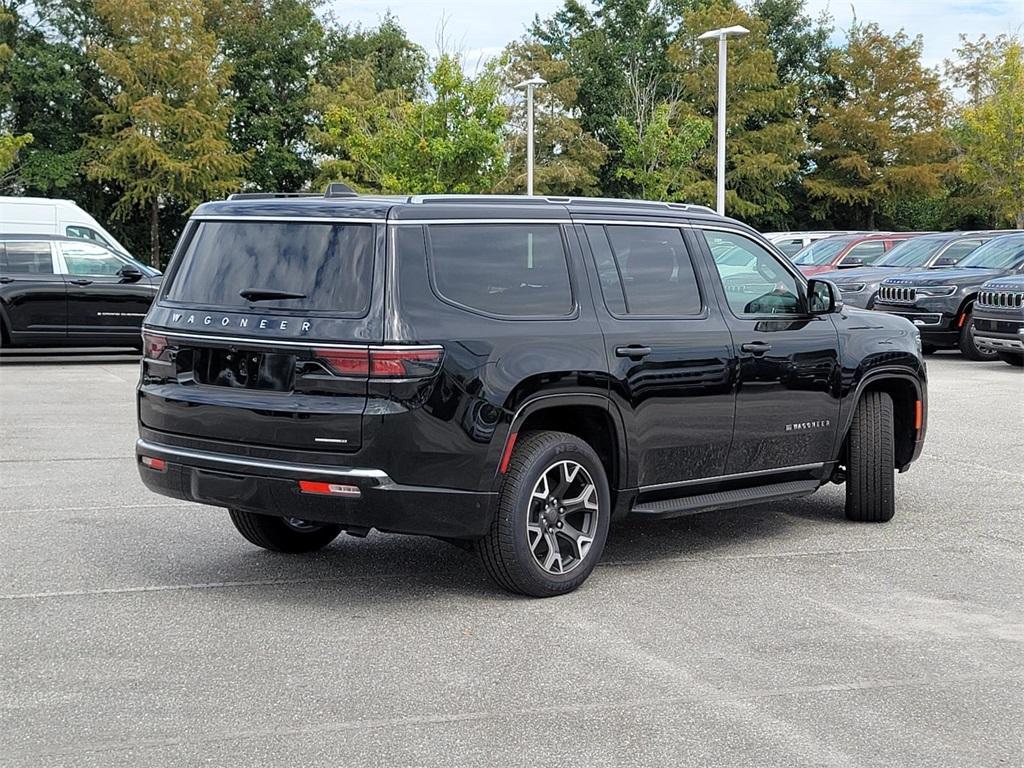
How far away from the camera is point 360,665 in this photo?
17.8ft

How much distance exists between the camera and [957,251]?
23031 mm

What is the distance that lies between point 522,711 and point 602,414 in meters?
2.08

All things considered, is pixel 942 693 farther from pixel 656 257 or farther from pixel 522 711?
pixel 656 257

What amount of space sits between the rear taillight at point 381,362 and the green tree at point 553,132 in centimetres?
4381

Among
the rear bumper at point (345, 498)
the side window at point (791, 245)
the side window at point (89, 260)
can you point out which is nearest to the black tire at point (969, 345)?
the side window at point (791, 245)

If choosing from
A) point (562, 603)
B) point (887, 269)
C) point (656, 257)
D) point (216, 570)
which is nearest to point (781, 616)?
point (562, 603)

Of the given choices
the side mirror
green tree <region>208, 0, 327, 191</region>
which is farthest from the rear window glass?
green tree <region>208, 0, 327, 191</region>

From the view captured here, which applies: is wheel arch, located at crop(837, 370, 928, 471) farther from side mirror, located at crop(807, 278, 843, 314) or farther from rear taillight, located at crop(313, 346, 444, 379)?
rear taillight, located at crop(313, 346, 444, 379)

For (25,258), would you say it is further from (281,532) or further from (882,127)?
(882,127)

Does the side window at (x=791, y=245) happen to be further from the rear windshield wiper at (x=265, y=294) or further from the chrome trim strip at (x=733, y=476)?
the rear windshield wiper at (x=265, y=294)

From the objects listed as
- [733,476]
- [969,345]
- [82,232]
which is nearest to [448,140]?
[82,232]

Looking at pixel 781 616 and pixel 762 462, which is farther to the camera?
pixel 762 462

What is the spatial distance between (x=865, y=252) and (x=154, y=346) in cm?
2110

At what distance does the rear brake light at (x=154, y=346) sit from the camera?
6.58 meters
